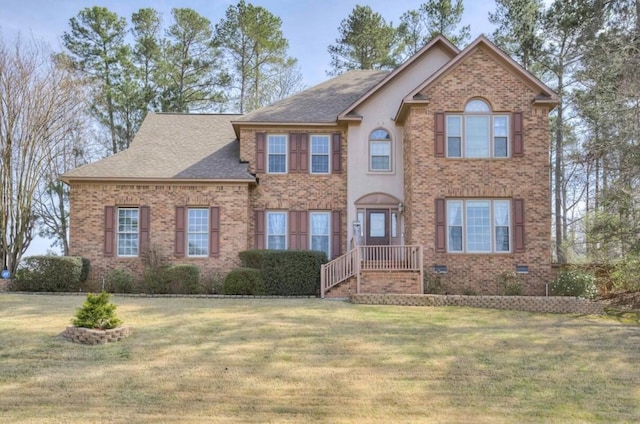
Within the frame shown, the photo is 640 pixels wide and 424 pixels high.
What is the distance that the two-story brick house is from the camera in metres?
17.3

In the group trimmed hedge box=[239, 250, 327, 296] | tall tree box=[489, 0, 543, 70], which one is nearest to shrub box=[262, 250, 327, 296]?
trimmed hedge box=[239, 250, 327, 296]

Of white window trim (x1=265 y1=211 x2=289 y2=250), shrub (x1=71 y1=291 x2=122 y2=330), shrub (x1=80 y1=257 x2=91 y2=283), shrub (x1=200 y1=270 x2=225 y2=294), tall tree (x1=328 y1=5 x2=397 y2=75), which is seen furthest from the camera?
tall tree (x1=328 y1=5 x2=397 y2=75)

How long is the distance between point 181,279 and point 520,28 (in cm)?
2022

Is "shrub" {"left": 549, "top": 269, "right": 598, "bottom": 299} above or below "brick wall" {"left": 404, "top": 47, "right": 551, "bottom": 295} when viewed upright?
below

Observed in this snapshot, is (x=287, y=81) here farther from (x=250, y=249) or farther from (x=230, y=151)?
(x=250, y=249)

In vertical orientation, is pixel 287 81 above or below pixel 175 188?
above

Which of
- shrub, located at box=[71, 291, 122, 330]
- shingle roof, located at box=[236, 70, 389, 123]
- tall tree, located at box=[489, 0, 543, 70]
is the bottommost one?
shrub, located at box=[71, 291, 122, 330]

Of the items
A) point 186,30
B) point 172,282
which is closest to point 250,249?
point 172,282

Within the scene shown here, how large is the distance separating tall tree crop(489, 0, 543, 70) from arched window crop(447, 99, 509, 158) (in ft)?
37.1

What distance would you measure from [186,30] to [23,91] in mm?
13210

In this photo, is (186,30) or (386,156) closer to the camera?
(386,156)

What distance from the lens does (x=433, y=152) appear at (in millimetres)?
17531

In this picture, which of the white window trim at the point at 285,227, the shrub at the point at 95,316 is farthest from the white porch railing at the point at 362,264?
the shrub at the point at 95,316

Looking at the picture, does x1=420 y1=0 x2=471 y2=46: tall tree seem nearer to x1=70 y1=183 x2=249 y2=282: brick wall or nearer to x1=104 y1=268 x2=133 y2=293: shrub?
x1=70 y1=183 x2=249 y2=282: brick wall
